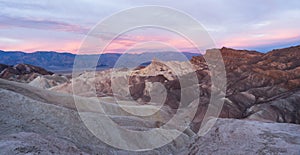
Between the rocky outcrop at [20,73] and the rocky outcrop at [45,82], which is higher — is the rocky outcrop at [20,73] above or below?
above

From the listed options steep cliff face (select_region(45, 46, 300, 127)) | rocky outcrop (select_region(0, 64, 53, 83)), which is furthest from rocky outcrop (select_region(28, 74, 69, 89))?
rocky outcrop (select_region(0, 64, 53, 83))

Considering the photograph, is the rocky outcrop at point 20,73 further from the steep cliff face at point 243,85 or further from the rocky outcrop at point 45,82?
the steep cliff face at point 243,85

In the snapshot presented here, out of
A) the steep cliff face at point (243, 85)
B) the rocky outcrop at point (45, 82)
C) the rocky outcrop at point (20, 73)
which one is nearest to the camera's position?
the steep cliff face at point (243, 85)

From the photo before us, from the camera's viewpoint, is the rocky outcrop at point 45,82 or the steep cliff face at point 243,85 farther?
the rocky outcrop at point 45,82

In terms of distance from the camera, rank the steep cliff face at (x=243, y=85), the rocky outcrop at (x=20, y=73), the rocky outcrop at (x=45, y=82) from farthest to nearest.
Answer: the rocky outcrop at (x=20, y=73), the rocky outcrop at (x=45, y=82), the steep cliff face at (x=243, y=85)

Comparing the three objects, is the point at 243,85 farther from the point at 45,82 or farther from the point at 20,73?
the point at 20,73

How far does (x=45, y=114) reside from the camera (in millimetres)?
12992

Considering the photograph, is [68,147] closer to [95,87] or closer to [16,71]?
[95,87]

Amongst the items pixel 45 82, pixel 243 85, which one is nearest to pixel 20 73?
pixel 45 82

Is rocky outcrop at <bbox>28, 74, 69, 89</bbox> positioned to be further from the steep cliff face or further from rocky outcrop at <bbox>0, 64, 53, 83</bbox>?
rocky outcrop at <bbox>0, 64, 53, 83</bbox>

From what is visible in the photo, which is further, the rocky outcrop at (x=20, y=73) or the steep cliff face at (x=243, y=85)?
the rocky outcrop at (x=20, y=73)

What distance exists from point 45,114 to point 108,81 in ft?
171

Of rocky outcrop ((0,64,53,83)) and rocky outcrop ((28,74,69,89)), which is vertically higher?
rocky outcrop ((0,64,53,83))

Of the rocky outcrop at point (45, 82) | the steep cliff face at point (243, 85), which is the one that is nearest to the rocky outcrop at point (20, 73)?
the rocky outcrop at point (45, 82)
